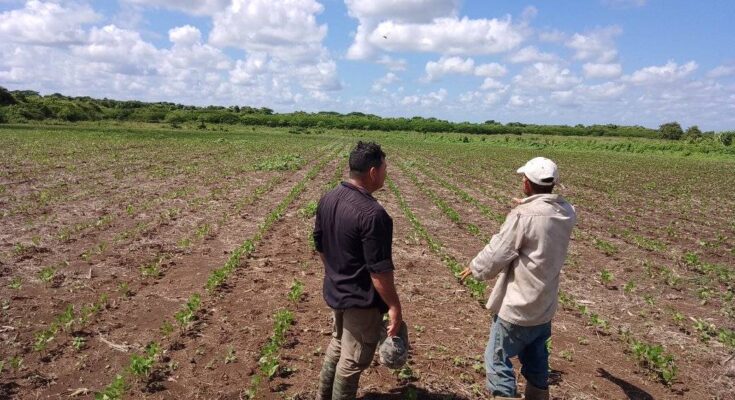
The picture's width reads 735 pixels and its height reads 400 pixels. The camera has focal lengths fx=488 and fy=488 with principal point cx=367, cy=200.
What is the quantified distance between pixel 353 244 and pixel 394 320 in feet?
1.99

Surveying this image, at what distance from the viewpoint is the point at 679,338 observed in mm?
6117

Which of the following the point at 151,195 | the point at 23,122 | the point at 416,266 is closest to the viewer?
the point at 416,266

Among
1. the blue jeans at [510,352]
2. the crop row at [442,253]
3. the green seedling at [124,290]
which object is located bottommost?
the green seedling at [124,290]

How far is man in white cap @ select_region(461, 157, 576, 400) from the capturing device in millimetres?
3367

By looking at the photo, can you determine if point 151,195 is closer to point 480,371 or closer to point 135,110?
point 480,371

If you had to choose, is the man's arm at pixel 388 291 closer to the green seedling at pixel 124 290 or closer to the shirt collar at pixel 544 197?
the shirt collar at pixel 544 197

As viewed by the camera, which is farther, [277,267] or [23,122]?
[23,122]

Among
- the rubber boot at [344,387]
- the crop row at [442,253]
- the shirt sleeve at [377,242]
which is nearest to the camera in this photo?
the shirt sleeve at [377,242]

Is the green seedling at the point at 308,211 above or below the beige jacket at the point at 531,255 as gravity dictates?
below

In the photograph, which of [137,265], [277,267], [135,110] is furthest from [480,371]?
[135,110]

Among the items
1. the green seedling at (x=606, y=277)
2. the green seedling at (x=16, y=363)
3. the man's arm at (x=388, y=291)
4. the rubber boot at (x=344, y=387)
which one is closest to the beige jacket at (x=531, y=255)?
the man's arm at (x=388, y=291)

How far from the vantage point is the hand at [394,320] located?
3.32m

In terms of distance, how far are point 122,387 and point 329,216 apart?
8.23 ft

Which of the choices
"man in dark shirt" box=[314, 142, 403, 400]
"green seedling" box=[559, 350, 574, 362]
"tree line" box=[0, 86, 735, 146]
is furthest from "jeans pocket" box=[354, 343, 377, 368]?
"tree line" box=[0, 86, 735, 146]
